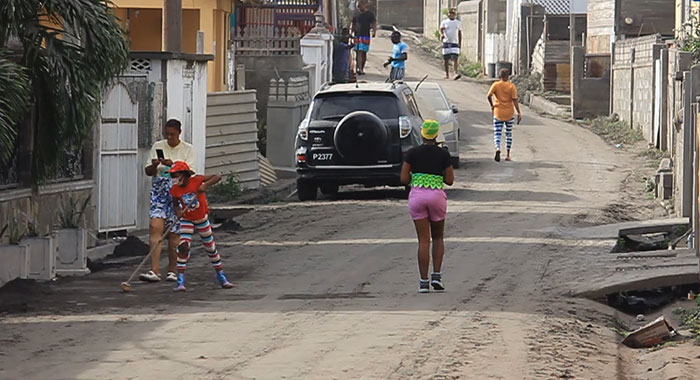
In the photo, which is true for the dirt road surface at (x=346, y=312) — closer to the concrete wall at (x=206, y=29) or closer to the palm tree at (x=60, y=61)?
the palm tree at (x=60, y=61)

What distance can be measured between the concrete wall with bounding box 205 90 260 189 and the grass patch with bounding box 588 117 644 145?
11.3 meters

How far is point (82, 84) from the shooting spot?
13.7 metres

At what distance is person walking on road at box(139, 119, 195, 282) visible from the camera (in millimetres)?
14273

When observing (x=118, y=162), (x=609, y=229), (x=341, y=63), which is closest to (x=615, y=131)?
(x=341, y=63)

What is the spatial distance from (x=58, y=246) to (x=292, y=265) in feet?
8.42

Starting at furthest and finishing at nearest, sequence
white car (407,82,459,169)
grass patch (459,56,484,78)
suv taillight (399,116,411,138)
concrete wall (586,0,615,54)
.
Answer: grass patch (459,56,484,78)
concrete wall (586,0,615,54)
white car (407,82,459,169)
suv taillight (399,116,411,138)

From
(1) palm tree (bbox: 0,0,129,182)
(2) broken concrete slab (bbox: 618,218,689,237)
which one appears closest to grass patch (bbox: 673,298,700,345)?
(2) broken concrete slab (bbox: 618,218,689,237)

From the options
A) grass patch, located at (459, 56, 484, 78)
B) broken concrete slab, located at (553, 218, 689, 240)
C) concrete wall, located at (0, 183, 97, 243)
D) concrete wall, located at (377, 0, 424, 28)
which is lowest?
broken concrete slab, located at (553, 218, 689, 240)

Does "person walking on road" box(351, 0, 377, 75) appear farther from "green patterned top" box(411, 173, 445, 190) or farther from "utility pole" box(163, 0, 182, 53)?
"green patterned top" box(411, 173, 445, 190)

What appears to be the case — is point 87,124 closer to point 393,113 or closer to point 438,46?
point 393,113

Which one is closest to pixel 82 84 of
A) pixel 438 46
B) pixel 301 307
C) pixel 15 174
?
pixel 15 174

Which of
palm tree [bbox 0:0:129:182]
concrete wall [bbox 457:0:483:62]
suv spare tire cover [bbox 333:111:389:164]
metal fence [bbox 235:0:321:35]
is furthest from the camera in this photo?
concrete wall [bbox 457:0:483:62]

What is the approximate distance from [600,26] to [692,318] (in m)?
27.7

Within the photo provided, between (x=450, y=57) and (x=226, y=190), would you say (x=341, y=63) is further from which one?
(x=226, y=190)
